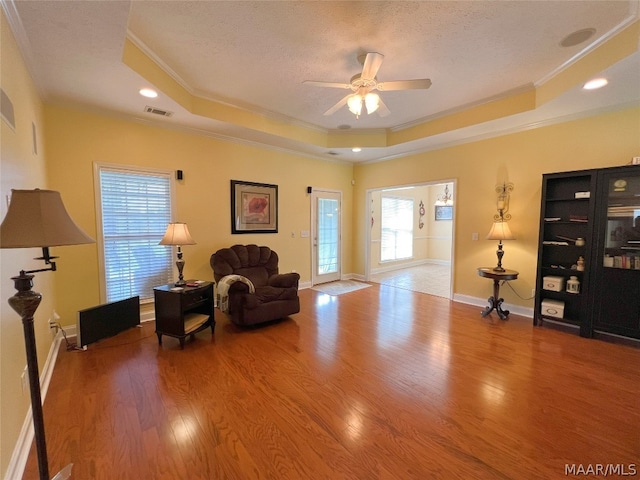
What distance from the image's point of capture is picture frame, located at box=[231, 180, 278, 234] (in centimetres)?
472

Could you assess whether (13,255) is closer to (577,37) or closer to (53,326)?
(53,326)

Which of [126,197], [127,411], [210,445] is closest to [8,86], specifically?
[126,197]

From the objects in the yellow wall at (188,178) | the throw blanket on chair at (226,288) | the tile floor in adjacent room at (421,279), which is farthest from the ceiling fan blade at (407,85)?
the tile floor in adjacent room at (421,279)

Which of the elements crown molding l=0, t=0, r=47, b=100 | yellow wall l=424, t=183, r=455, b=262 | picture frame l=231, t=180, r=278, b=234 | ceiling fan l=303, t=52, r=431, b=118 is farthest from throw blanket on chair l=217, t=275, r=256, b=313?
yellow wall l=424, t=183, r=455, b=262

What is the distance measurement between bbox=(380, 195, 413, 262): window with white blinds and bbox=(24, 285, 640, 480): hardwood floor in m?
4.53

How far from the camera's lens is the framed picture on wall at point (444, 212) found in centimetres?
891

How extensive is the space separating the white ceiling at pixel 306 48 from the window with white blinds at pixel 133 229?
0.84 meters

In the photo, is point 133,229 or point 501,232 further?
point 501,232

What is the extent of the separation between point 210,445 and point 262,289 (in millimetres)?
2358

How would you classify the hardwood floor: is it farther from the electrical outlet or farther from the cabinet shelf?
the cabinet shelf

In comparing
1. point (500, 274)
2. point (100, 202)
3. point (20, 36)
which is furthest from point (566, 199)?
point (100, 202)

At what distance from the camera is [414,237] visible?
895 cm

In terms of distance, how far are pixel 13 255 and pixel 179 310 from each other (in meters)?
1.53

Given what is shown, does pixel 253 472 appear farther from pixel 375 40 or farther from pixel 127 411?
pixel 375 40
